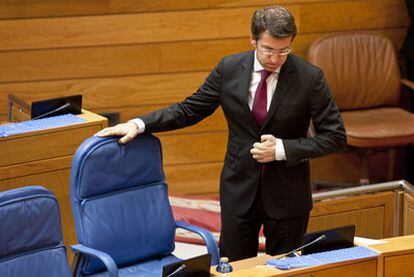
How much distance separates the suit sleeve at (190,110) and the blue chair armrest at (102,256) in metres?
0.54

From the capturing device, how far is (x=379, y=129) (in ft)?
18.4

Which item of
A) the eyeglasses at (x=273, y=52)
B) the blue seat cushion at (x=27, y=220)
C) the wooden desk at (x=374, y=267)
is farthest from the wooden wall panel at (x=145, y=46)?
the wooden desk at (x=374, y=267)

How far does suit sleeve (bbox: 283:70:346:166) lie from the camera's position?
3.64m

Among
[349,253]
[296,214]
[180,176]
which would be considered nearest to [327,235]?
[349,253]

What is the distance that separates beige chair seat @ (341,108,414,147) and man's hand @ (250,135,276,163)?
2047 mm

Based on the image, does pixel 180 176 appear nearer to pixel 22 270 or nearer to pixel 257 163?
pixel 257 163

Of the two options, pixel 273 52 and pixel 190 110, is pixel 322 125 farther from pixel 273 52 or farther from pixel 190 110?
pixel 190 110

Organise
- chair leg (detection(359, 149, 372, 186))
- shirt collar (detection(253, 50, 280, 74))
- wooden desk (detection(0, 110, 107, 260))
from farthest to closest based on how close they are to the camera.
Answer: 1. chair leg (detection(359, 149, 372, 186))
2. wooden desk (detection(0, 110, 107, 260))
3. shirt collar (detection(253, 50, 280, 74))

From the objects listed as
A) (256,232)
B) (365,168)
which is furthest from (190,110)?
(365,168)

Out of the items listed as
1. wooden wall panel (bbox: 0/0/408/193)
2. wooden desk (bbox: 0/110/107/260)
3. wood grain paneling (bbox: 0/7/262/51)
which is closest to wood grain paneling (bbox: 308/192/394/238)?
wooden desk (bbox: 0/110/107/260)

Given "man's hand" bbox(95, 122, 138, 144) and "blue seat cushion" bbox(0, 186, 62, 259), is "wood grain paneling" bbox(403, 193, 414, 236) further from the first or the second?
"blue seat cushion" bbox(0, 186, 62, 259)

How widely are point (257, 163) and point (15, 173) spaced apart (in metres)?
1.18

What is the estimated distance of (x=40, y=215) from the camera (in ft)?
10.9

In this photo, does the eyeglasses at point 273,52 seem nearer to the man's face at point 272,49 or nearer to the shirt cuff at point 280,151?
the man's face at point 272,49
